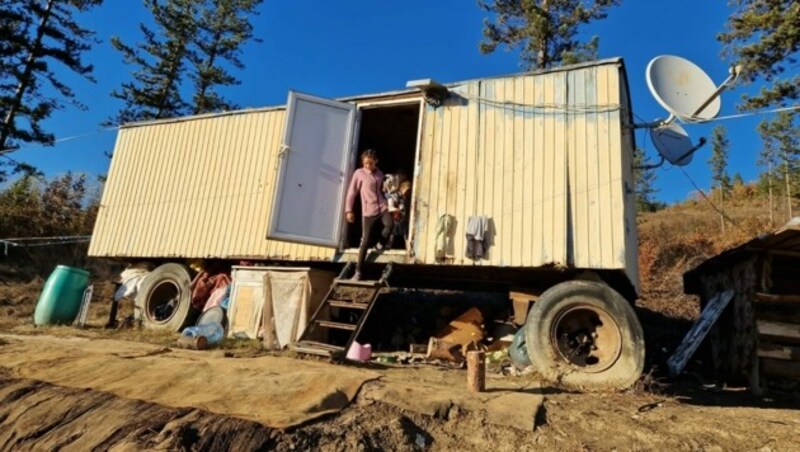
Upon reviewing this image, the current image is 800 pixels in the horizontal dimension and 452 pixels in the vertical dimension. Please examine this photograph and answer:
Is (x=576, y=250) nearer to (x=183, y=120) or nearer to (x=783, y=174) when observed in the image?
(x=183, y=120)

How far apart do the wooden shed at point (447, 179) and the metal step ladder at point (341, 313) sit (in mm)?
662

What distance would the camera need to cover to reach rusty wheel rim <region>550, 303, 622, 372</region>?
582cm

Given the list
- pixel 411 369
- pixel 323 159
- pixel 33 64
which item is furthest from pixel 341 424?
pixel 33 64

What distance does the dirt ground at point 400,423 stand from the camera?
3.72 m

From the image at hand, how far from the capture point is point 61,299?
9289 millimetres

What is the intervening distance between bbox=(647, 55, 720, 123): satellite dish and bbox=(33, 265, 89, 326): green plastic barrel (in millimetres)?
10021

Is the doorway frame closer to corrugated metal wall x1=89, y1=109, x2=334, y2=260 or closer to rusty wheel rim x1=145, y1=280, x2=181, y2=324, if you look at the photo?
corrugated metal wall x1=89, y1=109, x2=334, y2=260

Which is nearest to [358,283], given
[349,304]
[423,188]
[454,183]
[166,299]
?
[349,304]

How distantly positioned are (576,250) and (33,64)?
1949 centimetres

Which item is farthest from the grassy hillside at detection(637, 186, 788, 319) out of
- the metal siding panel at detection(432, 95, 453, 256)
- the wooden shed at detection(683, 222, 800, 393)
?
the metal siding panel at detection(432, 95, 453, 256)

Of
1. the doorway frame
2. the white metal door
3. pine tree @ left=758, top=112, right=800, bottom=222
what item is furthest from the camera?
pine tree @ left=758, top=112, right=800, bottom=222

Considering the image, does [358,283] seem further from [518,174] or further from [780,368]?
[780,368]

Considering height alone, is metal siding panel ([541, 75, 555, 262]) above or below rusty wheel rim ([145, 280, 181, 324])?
above

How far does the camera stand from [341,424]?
4012 millimetres
